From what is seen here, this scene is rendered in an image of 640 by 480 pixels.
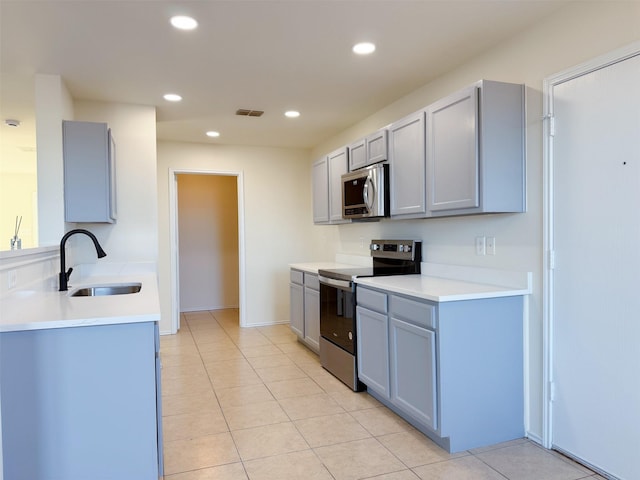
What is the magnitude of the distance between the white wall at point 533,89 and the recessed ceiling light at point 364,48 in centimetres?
71

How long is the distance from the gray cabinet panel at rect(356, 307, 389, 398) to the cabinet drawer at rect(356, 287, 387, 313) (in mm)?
37

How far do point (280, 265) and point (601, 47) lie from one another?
447 cm

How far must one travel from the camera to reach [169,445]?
2.52 meters

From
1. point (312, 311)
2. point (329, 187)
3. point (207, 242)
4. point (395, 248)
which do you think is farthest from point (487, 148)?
point (207, 242)

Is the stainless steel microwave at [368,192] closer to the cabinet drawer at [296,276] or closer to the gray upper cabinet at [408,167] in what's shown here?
the gray upper cabinet at [408,167]

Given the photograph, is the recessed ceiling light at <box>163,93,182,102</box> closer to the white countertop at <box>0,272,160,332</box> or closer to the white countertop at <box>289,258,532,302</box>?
the white countertop at <box>0,272,160,332</box>

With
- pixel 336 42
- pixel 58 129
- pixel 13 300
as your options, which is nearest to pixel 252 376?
pixel 13 300

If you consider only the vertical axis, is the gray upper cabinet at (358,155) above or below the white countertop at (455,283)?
above

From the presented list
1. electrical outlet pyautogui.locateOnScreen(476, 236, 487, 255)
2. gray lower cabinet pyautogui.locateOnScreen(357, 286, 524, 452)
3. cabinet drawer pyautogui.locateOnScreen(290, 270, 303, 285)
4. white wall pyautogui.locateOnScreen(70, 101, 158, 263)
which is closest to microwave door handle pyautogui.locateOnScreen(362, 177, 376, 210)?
electrical outlet pyautogui.locateOnScreen(476, 236, 487, 255)

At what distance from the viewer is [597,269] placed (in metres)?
2.12

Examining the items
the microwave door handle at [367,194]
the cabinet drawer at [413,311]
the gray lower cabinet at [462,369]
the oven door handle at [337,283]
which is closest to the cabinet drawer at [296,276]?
the oven door handle at [337,283]

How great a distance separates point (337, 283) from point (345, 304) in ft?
0.67

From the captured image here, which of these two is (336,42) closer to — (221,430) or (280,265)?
(221,430)

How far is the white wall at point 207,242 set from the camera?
6918 mm
